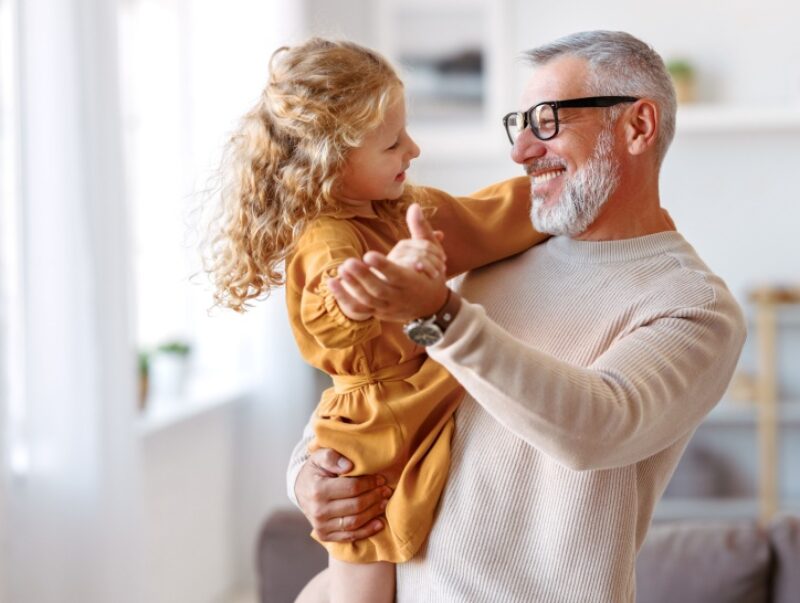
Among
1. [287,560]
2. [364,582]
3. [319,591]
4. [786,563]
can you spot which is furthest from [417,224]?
[786,563]

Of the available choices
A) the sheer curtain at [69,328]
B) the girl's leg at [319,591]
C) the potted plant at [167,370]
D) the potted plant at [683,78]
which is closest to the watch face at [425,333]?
the girl's leg at [319,591]

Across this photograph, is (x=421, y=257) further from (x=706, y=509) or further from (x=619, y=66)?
(x=706, y=509)

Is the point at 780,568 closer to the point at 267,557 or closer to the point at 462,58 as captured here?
the point at 267,557

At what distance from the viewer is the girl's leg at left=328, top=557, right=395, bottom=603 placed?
5.28 ft

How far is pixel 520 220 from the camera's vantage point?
1783 mm

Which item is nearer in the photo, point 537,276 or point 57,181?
point 537,276

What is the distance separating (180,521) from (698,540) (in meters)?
2.35

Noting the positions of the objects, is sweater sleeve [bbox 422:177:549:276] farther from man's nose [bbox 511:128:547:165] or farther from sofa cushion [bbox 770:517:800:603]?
sofa cushion [bbox 770:517:800:603]

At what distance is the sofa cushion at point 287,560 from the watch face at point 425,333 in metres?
1.44

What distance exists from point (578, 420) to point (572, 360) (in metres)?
0.27

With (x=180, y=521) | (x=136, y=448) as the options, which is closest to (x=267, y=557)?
(x=136, y=448)

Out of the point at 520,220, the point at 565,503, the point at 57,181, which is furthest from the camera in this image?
the point at 57,181

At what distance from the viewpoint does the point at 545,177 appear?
1.68 metres

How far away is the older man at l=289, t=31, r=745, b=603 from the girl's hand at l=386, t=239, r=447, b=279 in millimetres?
20
